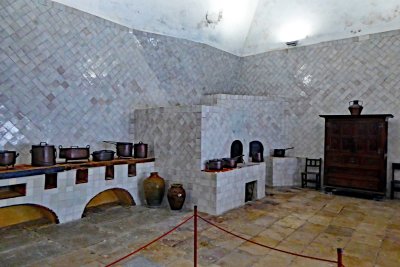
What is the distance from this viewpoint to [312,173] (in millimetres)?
6867

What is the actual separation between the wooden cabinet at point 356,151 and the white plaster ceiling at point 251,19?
215 centimetres

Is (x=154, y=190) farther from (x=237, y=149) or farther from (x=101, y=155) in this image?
(x=237, y=149)

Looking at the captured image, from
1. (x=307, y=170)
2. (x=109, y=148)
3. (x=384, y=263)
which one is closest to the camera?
(x=384, y=263)

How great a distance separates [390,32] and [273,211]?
182 inches

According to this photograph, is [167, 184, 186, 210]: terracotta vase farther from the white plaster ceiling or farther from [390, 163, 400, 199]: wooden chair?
[390, 163, 400, 199]: wooden chair

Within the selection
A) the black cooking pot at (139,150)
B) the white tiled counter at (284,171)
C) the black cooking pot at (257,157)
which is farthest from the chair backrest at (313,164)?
the black cooking pot at (139,150)

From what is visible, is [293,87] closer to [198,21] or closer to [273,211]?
[198,21]

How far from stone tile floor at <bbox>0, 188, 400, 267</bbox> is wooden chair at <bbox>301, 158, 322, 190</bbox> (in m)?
1.58

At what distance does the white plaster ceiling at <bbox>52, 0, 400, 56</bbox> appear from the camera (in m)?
5.78

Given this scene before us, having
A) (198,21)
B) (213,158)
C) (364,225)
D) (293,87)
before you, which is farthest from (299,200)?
(198,21)

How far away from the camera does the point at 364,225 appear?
430 centimetres

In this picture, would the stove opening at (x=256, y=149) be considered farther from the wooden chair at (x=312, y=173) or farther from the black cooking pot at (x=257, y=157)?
the wooden chair at (x=312, y=173)

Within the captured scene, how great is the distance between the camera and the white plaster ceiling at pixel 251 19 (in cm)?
578

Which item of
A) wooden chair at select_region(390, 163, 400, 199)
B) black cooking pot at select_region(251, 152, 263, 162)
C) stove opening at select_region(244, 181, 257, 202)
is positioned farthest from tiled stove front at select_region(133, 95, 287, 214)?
wooden chair at select_region(390, 163, 400, 199)
